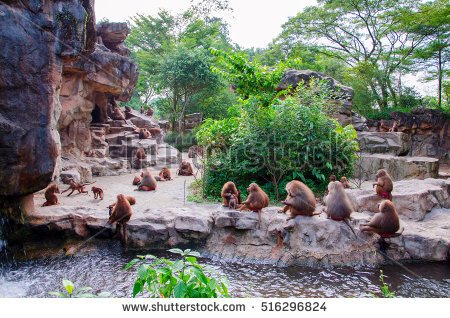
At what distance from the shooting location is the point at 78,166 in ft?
45.0

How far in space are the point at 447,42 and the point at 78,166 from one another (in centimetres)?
2272

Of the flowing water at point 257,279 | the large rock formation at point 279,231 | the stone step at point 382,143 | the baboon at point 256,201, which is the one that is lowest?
the flowing water at point 257,279

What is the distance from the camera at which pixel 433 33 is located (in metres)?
22.1

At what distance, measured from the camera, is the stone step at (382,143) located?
51.8 ft

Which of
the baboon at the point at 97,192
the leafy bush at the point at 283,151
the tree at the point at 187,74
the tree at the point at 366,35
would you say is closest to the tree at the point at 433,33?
the tree at the point at 366,35

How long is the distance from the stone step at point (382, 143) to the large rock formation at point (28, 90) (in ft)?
42.4

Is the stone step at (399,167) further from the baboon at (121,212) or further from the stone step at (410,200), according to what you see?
the baboon at (121,212)

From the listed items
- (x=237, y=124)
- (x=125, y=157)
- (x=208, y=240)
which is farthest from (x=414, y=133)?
(x=208, y=240)

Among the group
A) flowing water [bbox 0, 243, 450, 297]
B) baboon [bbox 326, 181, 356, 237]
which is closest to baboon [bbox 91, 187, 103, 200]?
flowing water [bbox 0, 243, 450, 297]

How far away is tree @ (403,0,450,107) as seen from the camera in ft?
68.8

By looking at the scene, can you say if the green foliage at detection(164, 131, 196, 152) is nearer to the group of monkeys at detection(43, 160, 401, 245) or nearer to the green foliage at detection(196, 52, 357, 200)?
the green foliage at detection(196, 52, 357, 200)

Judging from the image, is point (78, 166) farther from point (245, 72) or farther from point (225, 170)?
point (245, 72)

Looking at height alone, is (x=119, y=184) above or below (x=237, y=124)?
below
